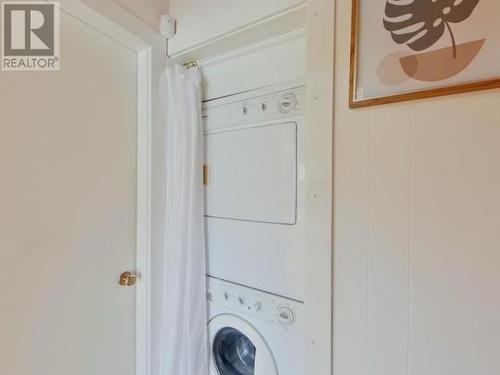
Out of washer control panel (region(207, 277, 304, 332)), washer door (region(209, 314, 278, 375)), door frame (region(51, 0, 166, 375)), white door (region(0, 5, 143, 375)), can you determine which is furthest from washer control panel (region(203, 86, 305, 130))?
washer door (region(209, 314, 278, 375))

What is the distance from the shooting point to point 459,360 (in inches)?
26.9

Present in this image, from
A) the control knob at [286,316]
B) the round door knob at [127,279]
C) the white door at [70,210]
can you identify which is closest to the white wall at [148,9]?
the white door at [70,210]

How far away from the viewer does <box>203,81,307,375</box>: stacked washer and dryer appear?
3.80 ft

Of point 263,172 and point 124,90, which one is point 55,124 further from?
point 263,172

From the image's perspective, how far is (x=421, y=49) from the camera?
0.73 metres

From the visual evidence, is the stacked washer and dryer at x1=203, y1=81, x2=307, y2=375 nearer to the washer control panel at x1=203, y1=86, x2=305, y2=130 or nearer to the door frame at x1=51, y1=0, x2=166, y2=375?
the washer control panel at x1=203, y1=86, x2=305, y2=130

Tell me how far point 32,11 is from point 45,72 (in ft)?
0.70

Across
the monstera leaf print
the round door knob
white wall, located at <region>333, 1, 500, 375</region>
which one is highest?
the monstera leaf print

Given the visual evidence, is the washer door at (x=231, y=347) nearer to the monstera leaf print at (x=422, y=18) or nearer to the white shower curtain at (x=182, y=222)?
the white shower curtain at (x=182, y=222)

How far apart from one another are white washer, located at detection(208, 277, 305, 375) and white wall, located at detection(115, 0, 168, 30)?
4.52ft

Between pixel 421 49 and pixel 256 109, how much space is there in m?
0.69

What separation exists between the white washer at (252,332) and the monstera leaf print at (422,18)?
3.46 ft

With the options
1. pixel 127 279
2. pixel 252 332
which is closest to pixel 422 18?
pixel 252 332

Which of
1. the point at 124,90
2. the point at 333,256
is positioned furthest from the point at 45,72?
the point at 333,256
